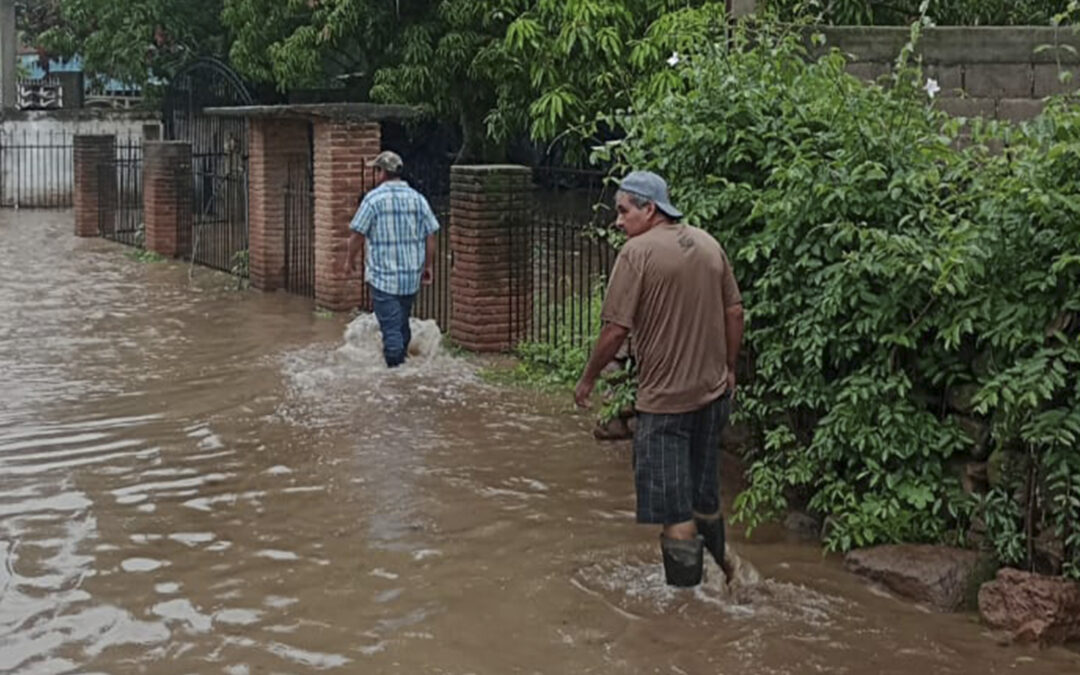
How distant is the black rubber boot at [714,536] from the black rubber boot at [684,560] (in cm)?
21

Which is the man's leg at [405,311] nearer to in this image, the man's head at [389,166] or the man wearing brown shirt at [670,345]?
the man's head at [389,166]

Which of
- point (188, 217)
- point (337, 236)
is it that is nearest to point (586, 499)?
point (337, 236)

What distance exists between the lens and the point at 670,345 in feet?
22.1

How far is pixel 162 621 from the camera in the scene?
6.47 metres

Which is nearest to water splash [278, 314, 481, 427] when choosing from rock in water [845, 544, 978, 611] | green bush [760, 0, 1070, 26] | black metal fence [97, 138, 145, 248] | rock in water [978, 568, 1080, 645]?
rock in water [845, 544, 978, 611]

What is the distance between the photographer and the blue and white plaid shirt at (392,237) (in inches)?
467

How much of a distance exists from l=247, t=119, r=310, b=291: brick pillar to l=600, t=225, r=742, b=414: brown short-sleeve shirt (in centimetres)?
1043

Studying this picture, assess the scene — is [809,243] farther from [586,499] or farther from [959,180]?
[586,499]

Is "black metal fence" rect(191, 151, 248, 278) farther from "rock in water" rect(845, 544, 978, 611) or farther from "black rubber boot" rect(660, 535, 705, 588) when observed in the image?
"rock in water" rect(845, 544, 978, 611)

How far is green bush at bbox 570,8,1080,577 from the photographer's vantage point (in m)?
6.62

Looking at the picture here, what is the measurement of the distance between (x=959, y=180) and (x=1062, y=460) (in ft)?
5.74

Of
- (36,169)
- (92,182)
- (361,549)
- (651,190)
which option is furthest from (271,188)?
(36,169)

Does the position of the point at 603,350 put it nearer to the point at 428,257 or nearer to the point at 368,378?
the point at 368,378

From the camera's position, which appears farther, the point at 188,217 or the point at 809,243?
the point at 188,217
